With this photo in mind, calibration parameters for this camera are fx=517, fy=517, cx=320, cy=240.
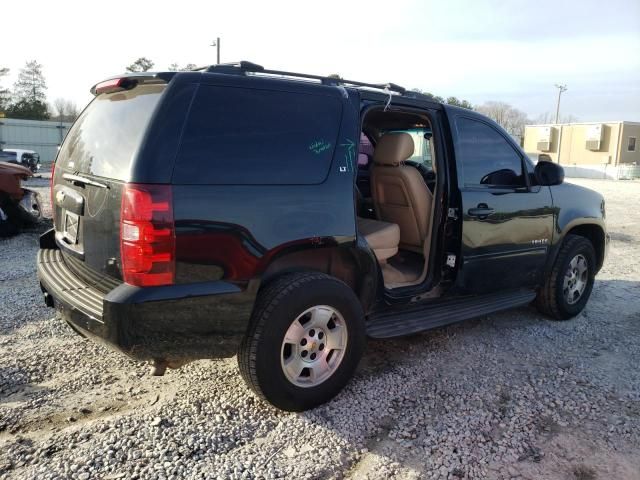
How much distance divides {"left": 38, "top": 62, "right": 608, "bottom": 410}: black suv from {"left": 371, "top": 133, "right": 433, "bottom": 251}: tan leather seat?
0.07 feet

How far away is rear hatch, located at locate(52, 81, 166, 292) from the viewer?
9.05 ft

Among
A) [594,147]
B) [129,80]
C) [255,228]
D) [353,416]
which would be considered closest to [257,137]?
[255,228]

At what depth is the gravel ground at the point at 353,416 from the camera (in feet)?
8.95

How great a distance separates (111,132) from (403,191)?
7.92 ft

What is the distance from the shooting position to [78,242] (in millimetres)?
3168

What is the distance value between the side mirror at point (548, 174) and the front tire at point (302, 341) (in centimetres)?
245

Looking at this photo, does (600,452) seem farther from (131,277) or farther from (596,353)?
(131,277)

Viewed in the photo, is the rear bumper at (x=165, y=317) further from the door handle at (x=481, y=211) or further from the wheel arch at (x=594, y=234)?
the wheel arch at (x=594, y=234)

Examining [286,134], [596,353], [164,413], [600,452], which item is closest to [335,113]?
[286,134]

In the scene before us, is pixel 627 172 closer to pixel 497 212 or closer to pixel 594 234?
pixel 594 234

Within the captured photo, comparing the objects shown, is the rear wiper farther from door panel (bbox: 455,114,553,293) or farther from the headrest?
door panel (bbox: 455,114,553,293)

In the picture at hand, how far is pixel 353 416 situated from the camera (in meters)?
3.23

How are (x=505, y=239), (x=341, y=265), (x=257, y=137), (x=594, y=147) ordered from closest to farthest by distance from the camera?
(x=257, y=137) < (x=341, y=265) < (x=505, y=239) < (x=594, y=147)

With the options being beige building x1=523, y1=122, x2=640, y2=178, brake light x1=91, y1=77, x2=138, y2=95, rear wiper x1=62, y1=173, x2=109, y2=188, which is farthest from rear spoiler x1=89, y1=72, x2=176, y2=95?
beige building x1=523, y1=122, x2=640, y2=178
